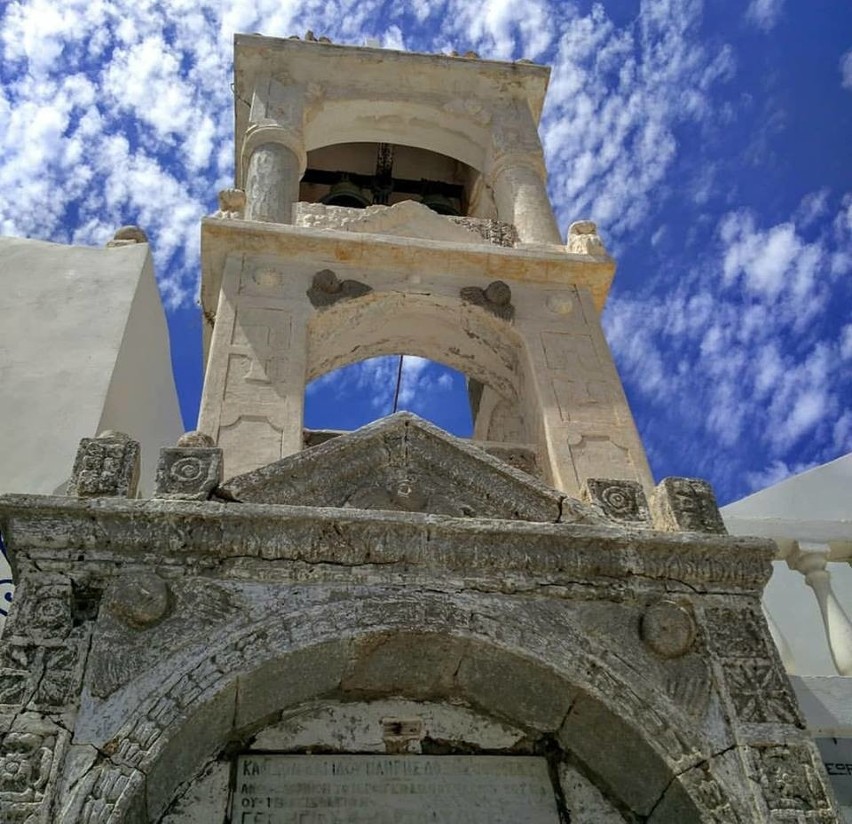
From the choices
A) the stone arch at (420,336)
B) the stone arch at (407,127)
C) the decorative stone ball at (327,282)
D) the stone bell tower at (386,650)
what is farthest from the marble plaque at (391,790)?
the stone arch at (407,127)

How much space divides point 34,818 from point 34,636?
2.41 feet

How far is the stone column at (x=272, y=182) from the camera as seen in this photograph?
875 centimetres

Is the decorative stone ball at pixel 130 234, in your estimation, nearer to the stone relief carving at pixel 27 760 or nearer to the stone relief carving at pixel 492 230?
the stone relief carving at pixel 492 230

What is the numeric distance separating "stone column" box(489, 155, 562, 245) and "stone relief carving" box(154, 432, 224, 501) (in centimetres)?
528

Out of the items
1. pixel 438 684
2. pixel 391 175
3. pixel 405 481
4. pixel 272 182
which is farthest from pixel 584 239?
pixel 438 684

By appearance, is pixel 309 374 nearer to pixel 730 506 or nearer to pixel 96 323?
pixel 96 323

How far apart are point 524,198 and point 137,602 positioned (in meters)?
6.91

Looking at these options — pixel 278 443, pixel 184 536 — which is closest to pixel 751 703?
pixel 184 536

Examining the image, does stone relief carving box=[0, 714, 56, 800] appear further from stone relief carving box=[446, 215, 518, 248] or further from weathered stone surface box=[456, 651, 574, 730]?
stone relief carving box=[446, 215, 518, 248]

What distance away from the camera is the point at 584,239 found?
8.68 meters

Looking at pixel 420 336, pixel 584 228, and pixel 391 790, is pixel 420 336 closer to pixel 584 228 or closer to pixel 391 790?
pixel 584 228

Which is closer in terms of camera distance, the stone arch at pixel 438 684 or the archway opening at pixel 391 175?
the stone arch at pixel 438 684

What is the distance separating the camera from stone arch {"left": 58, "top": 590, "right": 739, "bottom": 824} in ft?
12.2

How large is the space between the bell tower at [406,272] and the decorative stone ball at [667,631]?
2225mm
